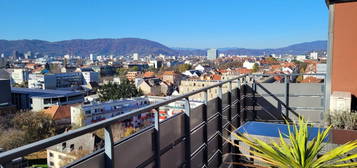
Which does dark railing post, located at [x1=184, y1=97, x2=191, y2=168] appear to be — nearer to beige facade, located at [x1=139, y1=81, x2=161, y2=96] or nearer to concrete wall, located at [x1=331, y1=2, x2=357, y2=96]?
concrete wall, located at [x1=331, y1=2, x2=357, y2=96]

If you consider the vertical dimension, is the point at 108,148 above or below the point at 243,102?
above

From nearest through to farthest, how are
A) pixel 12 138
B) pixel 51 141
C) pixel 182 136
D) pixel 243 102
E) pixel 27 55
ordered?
A: pixel 51 141 → pixel 182 136 → pixel 243 102 → pixel 12 138 → pixel 27 55

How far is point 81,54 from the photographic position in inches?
6841

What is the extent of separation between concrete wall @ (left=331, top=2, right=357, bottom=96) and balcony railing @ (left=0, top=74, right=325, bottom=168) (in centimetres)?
28

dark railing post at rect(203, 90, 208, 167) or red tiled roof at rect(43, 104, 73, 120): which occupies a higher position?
dark railing post at rect(203, 90, 208, 167)

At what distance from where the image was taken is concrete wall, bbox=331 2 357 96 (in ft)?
13.1

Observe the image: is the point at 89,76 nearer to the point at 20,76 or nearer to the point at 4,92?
the point at 20,76

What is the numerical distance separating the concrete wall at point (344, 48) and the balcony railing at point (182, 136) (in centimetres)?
28

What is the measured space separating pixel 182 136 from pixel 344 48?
10.3 feet

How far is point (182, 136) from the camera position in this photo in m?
2.02

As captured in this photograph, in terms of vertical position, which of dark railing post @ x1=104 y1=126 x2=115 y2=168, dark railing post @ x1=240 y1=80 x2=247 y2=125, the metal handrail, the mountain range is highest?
the mountain range

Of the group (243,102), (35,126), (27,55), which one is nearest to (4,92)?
(35,126)

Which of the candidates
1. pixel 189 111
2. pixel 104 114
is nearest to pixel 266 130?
pixel 189 111

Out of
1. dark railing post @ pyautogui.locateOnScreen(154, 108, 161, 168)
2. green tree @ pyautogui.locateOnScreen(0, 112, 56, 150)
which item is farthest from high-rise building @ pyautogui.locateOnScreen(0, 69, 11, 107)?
dark railing post @ pyautogui.locateOnScreen(154, 108, 161, 168)
